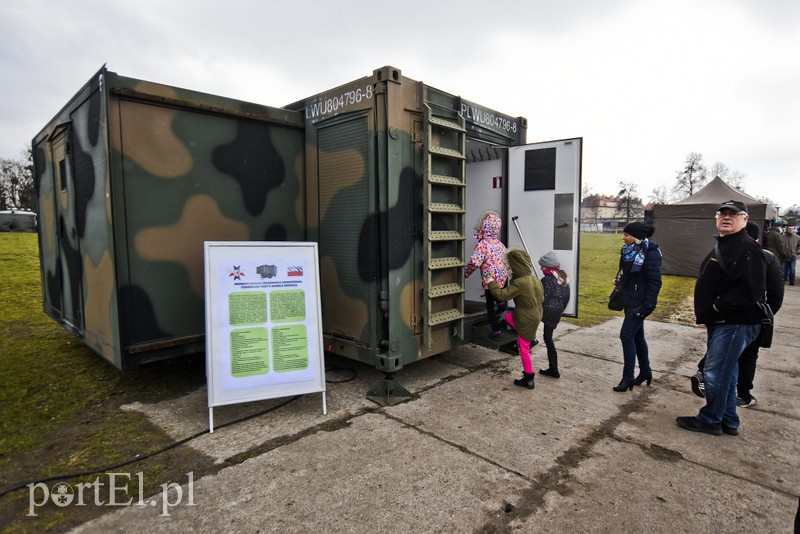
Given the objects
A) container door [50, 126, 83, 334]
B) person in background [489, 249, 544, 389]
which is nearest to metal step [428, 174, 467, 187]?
person in background [489, 249, 544, 389]

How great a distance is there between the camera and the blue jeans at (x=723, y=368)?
340 centimetres

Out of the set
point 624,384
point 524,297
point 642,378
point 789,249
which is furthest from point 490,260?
point 789,249

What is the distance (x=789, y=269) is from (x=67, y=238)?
649 inches

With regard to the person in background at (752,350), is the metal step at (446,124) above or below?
above

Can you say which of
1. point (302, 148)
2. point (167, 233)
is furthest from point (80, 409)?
point (302, 148)

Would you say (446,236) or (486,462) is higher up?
(446,236)

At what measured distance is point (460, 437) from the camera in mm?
3406

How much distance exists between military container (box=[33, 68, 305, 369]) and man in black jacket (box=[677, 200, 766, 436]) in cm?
371

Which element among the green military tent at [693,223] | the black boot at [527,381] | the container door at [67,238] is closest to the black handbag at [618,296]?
the black boot at [527,381]

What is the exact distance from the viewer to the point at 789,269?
12.8m

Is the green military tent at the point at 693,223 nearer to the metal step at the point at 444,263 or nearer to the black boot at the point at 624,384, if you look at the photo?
the black boot at the point at 624,384

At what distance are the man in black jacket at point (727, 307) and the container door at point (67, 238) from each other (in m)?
5.55

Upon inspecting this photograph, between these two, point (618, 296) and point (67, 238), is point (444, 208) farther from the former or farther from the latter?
point (67, 238)

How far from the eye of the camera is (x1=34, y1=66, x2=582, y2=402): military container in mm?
3715
